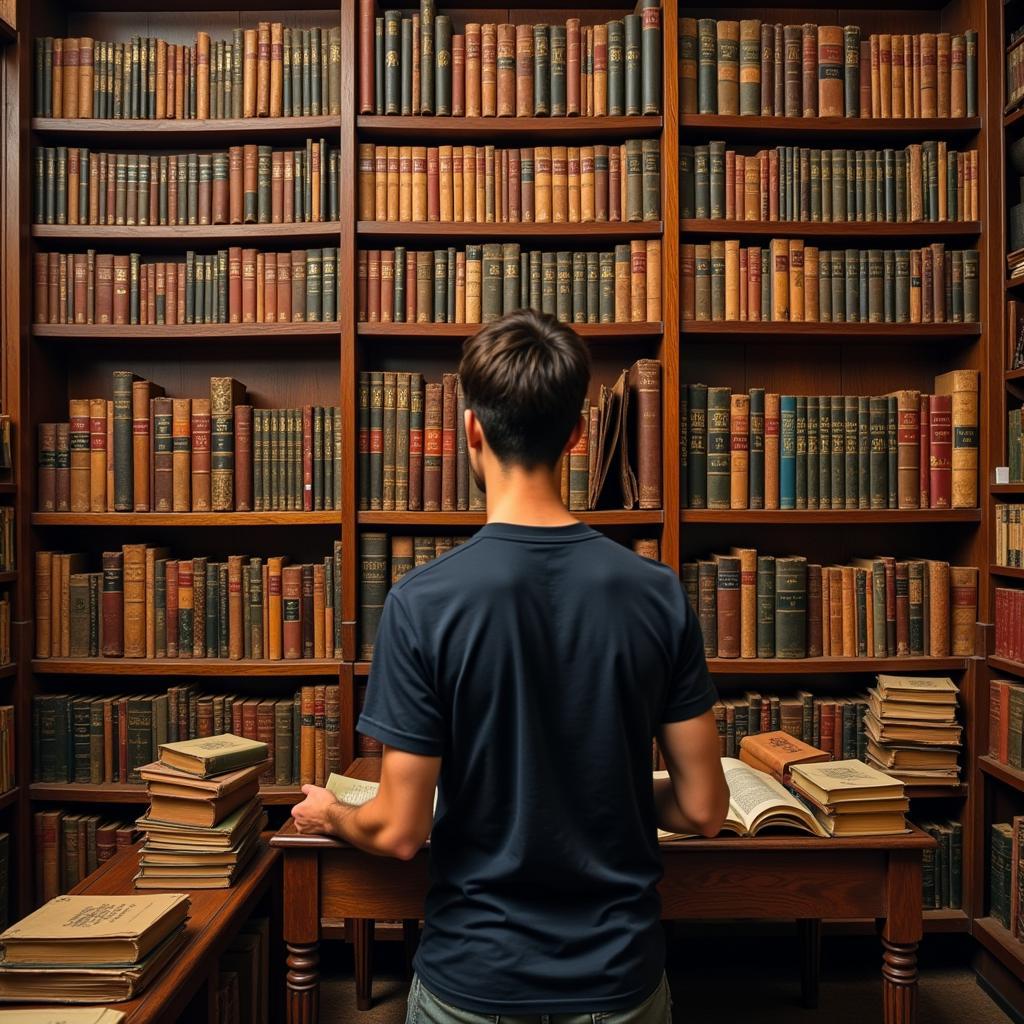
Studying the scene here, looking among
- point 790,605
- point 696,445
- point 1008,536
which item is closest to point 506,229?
point 696,445

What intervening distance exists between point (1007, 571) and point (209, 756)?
224 centimetres

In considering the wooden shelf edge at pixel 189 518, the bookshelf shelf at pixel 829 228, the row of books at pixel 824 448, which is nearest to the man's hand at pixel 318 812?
the wooden shelf edge at pixel 189 518

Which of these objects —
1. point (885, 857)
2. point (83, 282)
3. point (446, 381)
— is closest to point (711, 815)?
point (885, 857)

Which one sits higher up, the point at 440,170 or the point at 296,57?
the point at 296,57

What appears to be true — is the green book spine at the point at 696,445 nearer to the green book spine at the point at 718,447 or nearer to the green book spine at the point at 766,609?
the green book spine at the point at 718,447

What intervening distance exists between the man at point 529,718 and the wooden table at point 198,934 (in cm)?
59

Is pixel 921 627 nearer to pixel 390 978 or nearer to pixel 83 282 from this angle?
pixel 390 978

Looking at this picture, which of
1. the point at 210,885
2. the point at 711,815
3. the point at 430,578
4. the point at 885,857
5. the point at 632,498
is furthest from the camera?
the point at 632,498

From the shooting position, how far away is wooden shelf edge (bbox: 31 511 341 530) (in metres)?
2.62

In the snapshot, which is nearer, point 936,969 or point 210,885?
point 210,885

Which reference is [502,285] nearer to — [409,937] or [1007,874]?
[409,937]

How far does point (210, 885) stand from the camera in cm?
185

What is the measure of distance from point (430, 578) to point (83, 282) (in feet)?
7.12

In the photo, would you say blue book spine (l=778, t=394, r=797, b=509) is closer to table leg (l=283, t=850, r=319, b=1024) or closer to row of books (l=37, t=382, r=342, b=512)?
row of books (l=37, t=382, r=342, b=512)
